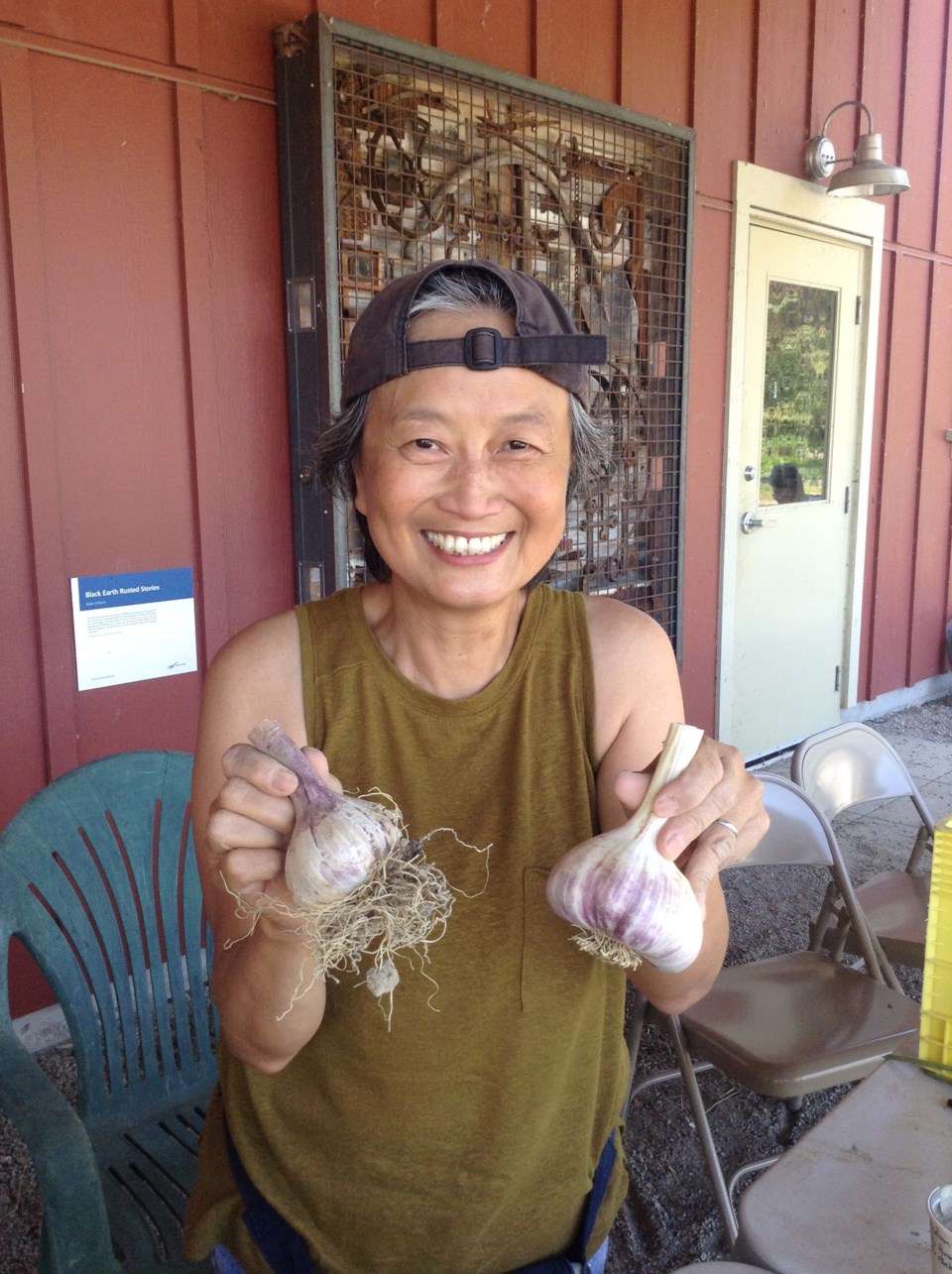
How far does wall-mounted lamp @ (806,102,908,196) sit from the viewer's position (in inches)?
187

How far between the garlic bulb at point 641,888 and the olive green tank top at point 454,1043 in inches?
8.7

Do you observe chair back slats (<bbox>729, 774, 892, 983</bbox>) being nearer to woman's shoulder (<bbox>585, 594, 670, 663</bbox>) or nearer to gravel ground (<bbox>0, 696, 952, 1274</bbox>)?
gravel ground (<bbox>0, 696, 952, 1274</bbox>)

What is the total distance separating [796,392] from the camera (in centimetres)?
544

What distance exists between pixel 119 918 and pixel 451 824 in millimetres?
875

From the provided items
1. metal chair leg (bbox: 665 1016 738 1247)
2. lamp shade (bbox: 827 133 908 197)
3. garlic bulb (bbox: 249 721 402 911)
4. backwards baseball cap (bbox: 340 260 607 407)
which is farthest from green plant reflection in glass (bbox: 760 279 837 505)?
garlic bulb (bbox: 249 721 402 911)

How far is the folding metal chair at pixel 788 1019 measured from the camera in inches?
82.6

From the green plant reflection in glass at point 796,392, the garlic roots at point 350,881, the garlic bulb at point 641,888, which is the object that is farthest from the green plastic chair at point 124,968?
the green plant reflection in glass at point 796,392

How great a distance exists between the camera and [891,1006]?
2299mm

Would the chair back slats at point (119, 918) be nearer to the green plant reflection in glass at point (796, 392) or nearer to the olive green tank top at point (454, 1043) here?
the olive green tank top at point (454, 1043)

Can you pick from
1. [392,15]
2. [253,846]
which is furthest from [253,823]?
[392,15]

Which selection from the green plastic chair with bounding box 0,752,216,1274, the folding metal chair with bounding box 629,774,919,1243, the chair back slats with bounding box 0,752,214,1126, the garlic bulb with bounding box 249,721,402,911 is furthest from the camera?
the folding metal chair with bounding box 629,774,919,1243

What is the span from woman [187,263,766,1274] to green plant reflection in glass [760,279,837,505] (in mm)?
4176

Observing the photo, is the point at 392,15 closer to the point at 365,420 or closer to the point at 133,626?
the point at 133,626

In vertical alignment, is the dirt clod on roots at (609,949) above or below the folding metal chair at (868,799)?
above
